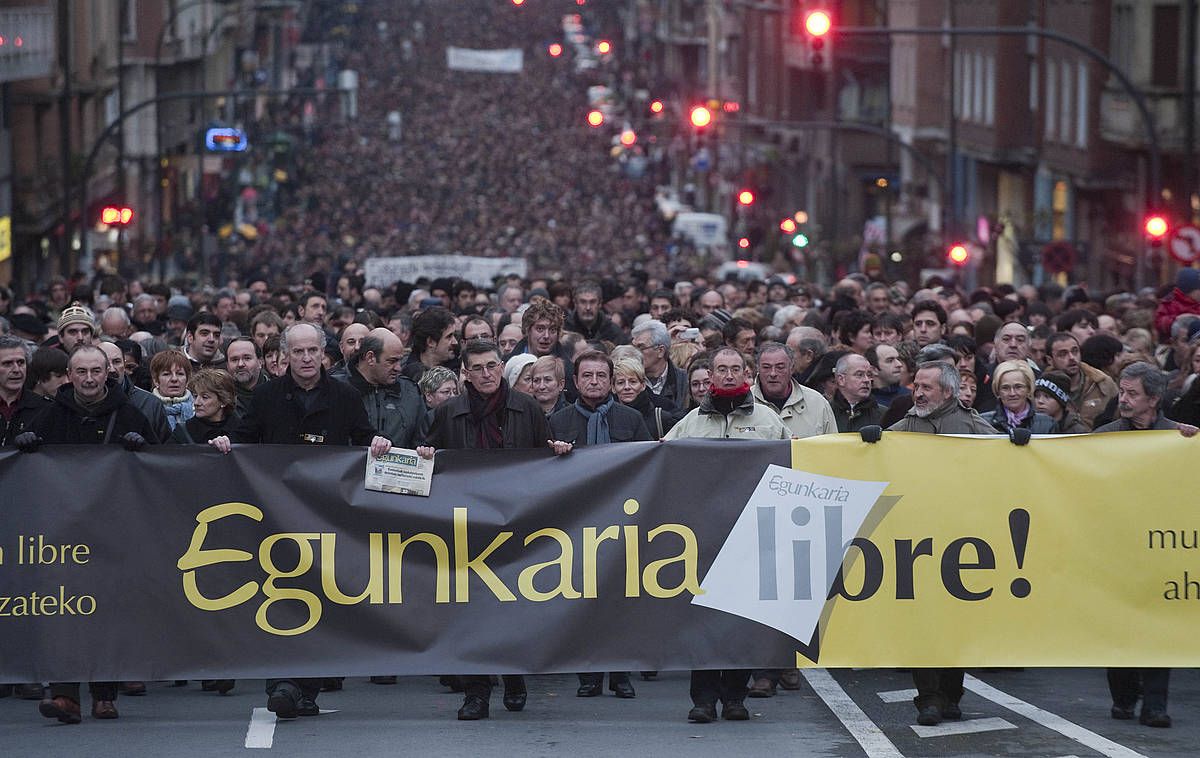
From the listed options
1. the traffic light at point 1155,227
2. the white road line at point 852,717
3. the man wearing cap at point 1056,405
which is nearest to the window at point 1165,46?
the traffic light at point 1155,227

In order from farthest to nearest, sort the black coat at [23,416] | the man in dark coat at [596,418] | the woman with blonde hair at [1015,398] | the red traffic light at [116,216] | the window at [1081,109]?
the window at [1081,109]
the red traffic light at [116,216]
the woman with blonde hair at [1015,398]
the man in dark coat at [596,418]
the black coat at [23,416]

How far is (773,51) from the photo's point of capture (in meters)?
91.0

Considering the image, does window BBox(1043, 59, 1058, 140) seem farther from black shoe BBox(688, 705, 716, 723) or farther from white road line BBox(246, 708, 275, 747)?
white road line BBox(246, 708, 275, 747)

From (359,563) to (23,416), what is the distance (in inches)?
84.5

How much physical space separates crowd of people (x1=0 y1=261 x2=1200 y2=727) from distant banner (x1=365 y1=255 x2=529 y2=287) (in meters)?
19.3

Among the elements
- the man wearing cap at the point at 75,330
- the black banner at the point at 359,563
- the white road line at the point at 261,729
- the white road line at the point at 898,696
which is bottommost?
the white road line at the point at 898,696

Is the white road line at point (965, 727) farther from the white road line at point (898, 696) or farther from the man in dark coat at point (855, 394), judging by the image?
the man in dark coat at point (855, 394)

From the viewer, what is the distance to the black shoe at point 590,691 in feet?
40.4

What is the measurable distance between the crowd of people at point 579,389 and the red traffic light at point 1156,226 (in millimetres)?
14374

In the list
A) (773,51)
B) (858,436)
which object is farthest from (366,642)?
(773,51)

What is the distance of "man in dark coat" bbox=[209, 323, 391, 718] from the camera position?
11906 millimetres

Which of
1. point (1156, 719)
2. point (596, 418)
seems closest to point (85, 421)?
point (596, 418)

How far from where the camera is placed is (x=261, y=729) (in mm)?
11156

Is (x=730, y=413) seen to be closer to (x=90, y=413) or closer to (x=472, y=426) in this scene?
(x=472, y=426)
